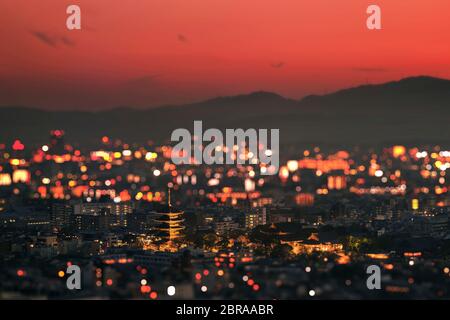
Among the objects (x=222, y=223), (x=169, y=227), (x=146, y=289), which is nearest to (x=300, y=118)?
(x=222, y=223)

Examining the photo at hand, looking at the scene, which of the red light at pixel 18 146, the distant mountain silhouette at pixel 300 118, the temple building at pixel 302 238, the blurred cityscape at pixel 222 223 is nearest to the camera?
the blurred cityscape at pixel 222 223

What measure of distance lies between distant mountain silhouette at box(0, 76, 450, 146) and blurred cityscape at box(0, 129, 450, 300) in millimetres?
732

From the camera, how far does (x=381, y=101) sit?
41656 mm

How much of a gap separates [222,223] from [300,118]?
435 inches

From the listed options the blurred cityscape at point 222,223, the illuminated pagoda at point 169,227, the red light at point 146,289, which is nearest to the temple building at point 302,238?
the blurred cityscape at point 222,223

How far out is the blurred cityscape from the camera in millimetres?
16203

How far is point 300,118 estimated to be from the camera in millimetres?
40281

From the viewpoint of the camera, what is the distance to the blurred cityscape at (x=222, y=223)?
16203mm

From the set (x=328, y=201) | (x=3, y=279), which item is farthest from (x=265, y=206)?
(x=3, y=279)

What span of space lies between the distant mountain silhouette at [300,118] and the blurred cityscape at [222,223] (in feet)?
2.40

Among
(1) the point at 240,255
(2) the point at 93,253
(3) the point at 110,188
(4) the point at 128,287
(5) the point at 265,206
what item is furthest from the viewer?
(3) the point at 110,188

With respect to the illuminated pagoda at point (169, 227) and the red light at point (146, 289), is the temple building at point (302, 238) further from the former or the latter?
the red light at point (146, 289)

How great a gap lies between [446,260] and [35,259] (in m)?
5.88

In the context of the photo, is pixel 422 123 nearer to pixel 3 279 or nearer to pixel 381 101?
pixel 381 101
